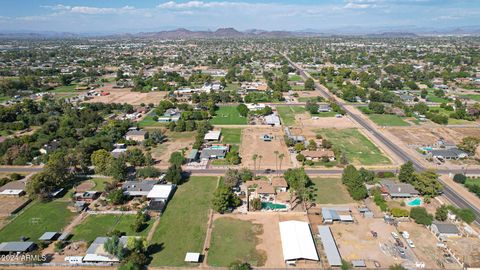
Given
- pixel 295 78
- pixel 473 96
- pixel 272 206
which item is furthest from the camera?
pixel 295 78

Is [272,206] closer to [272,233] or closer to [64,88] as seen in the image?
[272,233]

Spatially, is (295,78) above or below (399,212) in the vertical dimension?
above

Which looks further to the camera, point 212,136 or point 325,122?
point 325,122

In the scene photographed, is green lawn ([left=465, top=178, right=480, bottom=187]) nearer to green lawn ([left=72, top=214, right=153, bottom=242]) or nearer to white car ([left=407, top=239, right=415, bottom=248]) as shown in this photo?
white car ([left=407, top=239, right=415, bottom=248])

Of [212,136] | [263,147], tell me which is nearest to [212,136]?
[212,136]

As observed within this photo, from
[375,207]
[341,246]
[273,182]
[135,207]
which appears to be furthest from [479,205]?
[135,207]

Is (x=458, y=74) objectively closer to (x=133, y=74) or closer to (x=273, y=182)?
(x=273, y=182)

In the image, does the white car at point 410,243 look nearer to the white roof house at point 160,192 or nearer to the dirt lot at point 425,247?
the dirt lot at point 425,247
